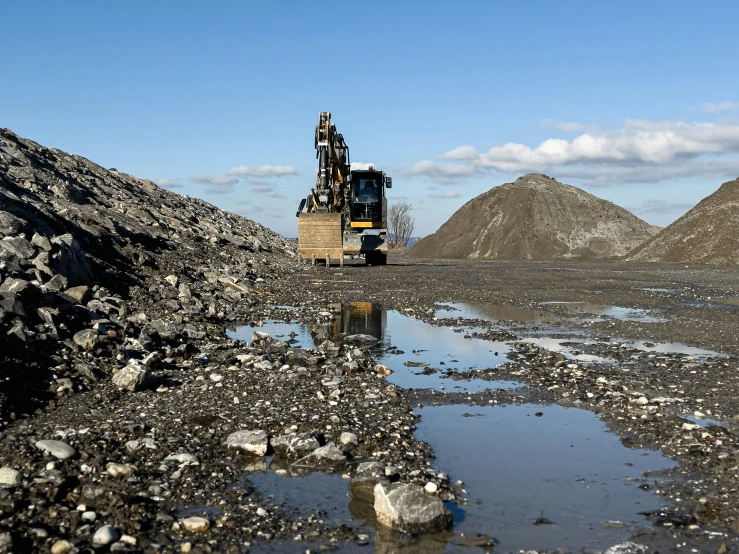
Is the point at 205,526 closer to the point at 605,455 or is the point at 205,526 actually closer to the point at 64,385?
the point at 605,455

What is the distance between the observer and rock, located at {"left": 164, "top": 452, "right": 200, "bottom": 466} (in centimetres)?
480

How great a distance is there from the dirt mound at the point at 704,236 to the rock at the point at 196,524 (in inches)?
1711

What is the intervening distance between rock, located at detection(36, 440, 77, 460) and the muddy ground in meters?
0.05

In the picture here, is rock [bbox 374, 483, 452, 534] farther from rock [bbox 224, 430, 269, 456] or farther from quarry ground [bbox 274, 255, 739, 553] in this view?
rock [bbox 224, 430, 269, 456]

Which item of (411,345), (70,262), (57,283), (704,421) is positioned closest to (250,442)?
(704,421)

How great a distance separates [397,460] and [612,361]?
4.59 meters

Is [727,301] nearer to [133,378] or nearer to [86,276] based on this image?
[86,276]

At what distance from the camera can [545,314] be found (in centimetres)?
1361

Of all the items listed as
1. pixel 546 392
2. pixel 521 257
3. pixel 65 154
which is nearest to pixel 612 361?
pixel 546 392

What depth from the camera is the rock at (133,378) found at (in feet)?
22.1

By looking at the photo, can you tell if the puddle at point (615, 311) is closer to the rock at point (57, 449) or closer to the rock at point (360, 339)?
the rock at point (360, 339)

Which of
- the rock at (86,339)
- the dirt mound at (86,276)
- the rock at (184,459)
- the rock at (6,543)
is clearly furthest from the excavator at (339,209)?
the rock at (6,543)

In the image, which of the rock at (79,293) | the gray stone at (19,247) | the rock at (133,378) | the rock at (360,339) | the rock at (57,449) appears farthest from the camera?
the rock at (360,339)

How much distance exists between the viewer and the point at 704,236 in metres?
46.1
